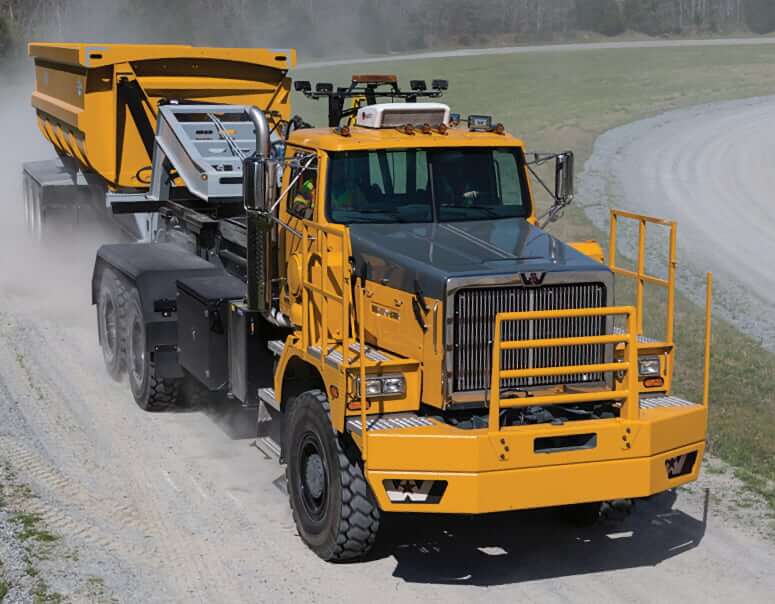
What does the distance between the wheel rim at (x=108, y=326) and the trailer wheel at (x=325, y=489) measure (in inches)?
185

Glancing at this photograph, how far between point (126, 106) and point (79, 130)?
1.04 m

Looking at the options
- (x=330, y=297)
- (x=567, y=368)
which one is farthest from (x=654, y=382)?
(x=330, y=297)

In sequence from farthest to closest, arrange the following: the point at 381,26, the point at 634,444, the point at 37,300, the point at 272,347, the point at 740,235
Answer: the point at 381,26, the point at 740,235, the point at 37,300, the point at 272,347, the point at 634,444

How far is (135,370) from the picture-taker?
39.9ft

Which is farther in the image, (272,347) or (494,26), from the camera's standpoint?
(494,26)

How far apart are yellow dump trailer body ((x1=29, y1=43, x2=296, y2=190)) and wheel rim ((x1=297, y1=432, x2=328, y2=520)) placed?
7.23 metres

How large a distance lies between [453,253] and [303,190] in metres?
1.49

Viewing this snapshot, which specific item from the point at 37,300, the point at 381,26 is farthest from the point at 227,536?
the point at 381,26

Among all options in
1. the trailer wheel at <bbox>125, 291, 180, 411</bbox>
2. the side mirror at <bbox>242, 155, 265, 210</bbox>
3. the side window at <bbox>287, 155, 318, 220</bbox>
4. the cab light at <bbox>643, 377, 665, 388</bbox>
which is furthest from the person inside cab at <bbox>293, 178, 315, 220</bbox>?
the trailer wheel at <bbox>125, 291, 180, 411</bbox>

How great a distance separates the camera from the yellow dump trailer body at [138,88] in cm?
1479

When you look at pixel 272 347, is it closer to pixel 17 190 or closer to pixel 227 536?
pixel 227 536

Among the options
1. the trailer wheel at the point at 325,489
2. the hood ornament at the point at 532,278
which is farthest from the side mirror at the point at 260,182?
the hood ornament at the point at 532,278

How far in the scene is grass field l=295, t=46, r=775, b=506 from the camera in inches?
456

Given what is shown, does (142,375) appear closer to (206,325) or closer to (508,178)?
(206,325)
